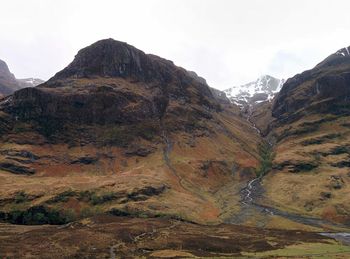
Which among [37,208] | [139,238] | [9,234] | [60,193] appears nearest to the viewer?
[139,238]

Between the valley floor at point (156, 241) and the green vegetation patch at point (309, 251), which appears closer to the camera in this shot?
the green vegetation patch at point (309, 251)

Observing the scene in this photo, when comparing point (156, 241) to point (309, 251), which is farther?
point (156, 241)

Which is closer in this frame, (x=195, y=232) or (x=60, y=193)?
(x=195, y=232)

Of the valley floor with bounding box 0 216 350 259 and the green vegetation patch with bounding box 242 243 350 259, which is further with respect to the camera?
the valley floor with bounding box 0 216 350 259

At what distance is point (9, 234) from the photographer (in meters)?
144

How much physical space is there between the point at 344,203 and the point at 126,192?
95.6 m

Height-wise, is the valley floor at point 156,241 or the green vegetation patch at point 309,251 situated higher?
the green vegetation patch at point 309,251

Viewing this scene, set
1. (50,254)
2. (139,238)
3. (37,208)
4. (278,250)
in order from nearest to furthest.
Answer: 1. (50,254)
2. (278,250)
3. (139,238)
4. (37,208)

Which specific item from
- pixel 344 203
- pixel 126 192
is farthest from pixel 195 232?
pixel 344 203

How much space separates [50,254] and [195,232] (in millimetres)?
56230

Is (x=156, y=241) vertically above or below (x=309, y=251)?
below

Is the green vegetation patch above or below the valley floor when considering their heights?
above

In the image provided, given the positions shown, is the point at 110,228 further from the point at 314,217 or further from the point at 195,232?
the point at 314,217

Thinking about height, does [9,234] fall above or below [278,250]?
below
